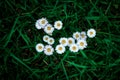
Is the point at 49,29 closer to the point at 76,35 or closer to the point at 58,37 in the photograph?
the point at 58,37

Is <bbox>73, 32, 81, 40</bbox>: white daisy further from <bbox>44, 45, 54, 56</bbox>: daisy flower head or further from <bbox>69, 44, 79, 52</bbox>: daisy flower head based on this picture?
<bbox>44, 45, 54, 56</bbox>: daisy flower head

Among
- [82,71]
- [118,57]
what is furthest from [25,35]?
[118,57]

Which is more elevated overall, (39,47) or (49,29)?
(49,29)

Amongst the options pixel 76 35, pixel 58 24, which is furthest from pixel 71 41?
pixel 58 24

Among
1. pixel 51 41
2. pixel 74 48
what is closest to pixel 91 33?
pixel 74 48

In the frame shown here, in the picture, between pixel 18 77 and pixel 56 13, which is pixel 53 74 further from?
pixel 56 13

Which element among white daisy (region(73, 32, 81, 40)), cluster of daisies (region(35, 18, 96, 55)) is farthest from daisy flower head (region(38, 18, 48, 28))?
white daisy (region(73, 32, 81, 40))
